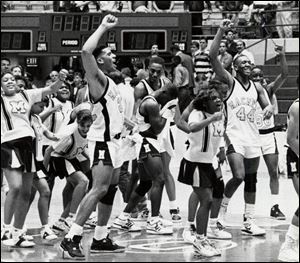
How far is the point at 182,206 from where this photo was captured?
39.8 ft

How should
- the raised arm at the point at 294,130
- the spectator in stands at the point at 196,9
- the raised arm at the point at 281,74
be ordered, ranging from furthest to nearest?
the spectator in stands at the point at 196,9, the raised arm at the point at 281,74, the raised arm at the point at 294,130

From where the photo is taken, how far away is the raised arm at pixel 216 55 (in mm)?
8945

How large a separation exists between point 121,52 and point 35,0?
3.09 metres

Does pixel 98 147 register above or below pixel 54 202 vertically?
above

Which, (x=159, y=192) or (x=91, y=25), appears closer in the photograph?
(x=159, y=192)

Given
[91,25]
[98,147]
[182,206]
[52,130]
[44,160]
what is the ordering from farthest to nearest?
1. [91,25]
2. [182,206]
3. [52,130]
4. [44,160]
5. [98,147]

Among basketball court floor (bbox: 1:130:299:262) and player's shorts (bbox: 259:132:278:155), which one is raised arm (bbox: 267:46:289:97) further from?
basketball court floor (bbox: 1:130:299:262)

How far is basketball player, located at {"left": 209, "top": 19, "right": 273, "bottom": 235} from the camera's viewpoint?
9.80 metres

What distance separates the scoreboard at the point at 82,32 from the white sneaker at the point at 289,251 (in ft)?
35.3

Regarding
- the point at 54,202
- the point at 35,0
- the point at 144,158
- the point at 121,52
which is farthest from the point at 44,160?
the point at 35,0

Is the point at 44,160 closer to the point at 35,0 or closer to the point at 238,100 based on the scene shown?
the point at 238,100

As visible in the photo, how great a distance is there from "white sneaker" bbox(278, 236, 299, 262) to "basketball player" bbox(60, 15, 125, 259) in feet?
4.90

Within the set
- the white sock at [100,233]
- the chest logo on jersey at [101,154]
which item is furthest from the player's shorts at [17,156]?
the white sock at [100,233]

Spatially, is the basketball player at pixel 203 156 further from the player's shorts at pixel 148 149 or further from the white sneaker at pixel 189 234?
the player's shorts at pixel 148 149
